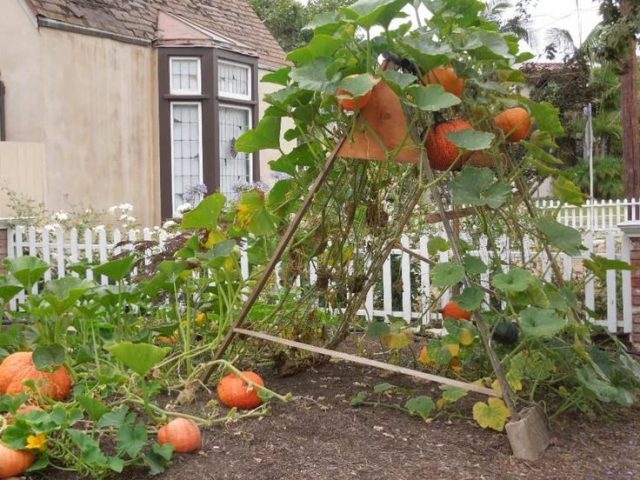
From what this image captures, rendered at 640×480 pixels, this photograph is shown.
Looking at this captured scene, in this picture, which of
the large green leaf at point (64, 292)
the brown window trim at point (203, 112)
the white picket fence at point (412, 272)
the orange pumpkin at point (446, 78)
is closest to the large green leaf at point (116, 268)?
the large green leaf at point (64, 292)

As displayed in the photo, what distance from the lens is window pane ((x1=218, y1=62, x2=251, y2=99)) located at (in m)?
12.3

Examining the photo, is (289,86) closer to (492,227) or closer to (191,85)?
(492,227)

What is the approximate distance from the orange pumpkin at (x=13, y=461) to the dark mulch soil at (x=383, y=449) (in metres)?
0.12

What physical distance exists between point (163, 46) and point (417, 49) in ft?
30.6

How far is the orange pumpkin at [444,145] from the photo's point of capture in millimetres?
3033

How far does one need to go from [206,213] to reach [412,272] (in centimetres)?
373

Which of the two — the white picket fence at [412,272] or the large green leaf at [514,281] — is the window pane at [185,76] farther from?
the large green leaf at [514,281]

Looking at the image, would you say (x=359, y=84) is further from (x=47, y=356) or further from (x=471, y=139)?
(x=47, y=356)

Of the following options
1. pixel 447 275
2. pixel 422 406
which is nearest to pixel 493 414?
pixel 422 406

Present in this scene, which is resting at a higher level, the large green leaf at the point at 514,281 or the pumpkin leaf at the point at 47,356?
the large green leaf at the point at 514,281

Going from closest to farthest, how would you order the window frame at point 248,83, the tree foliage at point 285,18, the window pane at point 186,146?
the window pane at point 186,146, the window frame at point 248,83, the tree foliage at point 285,18

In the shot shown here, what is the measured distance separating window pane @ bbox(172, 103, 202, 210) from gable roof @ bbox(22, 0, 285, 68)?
3.77 feet

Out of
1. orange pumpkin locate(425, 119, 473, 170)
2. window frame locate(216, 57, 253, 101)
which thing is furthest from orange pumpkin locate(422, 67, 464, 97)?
window frame locate(216, 57, 253, 101)

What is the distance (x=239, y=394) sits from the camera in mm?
3340
